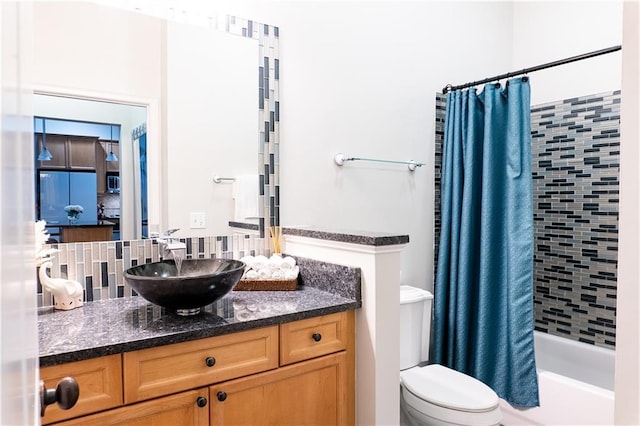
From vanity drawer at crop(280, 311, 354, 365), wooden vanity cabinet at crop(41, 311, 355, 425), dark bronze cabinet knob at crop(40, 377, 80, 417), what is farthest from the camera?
vanity drawer at crop(280, 311, 354, 365)

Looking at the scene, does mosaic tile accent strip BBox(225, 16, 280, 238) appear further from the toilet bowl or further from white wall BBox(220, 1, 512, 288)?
the toilet bowl

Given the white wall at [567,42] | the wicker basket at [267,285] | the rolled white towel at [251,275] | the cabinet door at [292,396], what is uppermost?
the white wall at [567,42]

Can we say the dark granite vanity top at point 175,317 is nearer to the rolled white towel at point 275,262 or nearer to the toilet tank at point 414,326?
the rolled white towel at point 275,262

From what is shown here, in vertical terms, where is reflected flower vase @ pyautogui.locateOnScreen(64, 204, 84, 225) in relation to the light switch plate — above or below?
above

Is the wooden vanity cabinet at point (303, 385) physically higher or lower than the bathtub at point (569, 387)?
higher

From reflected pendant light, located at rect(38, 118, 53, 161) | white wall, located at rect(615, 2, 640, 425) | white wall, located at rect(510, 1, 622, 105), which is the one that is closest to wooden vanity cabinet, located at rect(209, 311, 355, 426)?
reflected pendant light, located at rect(38, 118, 53, 161)

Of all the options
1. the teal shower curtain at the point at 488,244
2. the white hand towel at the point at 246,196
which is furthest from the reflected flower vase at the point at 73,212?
the teal shower curtain at the point at 488,244

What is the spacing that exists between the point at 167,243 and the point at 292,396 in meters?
0.76

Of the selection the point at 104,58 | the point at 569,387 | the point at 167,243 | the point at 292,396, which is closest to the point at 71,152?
the point at 104,58

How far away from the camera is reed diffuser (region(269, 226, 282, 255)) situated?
2.04 meters

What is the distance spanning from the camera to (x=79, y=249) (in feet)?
5.42

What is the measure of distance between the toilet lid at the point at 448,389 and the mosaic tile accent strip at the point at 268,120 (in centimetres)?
98

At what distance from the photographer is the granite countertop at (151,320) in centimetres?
118

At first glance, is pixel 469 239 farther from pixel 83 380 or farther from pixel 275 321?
pixel 83 380
